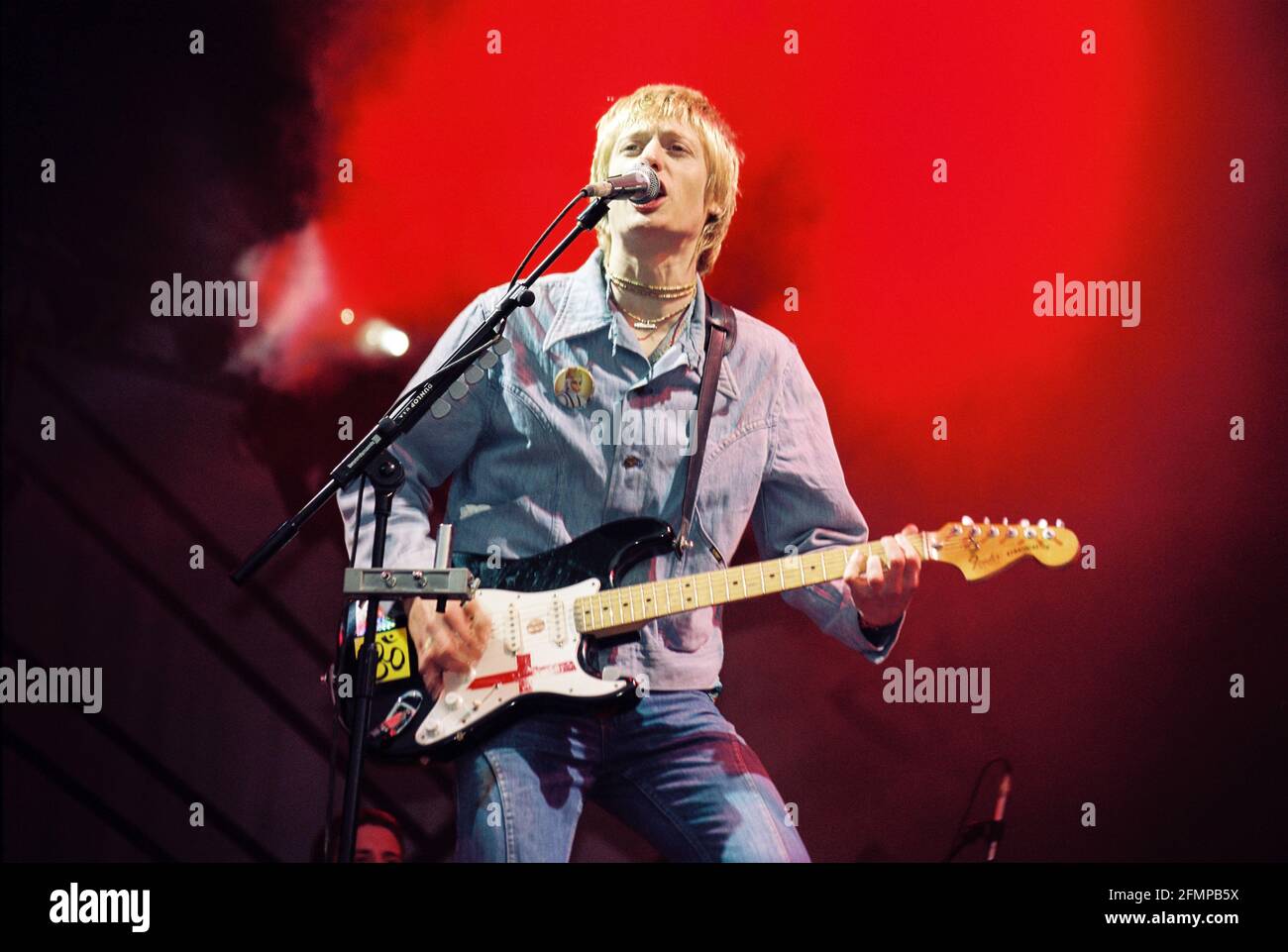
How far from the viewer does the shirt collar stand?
12.0ft

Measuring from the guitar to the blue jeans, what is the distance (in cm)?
9

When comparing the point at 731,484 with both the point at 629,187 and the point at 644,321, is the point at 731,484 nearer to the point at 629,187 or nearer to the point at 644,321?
the point at 644,321

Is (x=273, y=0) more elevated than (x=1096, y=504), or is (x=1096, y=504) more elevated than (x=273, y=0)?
(x=273, y=0)

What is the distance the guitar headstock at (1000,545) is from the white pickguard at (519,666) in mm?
949

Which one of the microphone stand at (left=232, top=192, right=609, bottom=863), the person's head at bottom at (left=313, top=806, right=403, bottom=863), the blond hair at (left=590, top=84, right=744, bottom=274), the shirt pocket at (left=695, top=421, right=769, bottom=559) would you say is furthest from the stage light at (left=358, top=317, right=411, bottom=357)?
the person's head at bottom at (left=313, top=806, right=403, bottom=863)

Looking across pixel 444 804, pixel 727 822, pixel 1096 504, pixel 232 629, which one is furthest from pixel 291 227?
pixel 1096 504

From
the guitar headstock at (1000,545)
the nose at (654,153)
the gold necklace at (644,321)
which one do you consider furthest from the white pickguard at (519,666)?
the nose at (654,153)

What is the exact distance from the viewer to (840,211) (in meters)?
3.87

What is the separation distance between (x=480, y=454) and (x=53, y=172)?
171 cm

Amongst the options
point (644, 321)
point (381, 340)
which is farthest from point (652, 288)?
point (381, 340)

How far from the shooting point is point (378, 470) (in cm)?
297

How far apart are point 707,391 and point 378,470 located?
1062 millimetres
